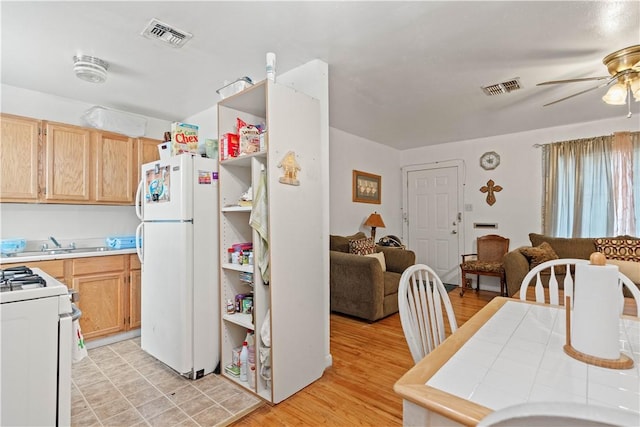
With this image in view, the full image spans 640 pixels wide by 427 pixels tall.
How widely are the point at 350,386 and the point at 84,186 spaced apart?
3.03 m

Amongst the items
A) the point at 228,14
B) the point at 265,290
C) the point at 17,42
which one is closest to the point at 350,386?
the point at 265,290

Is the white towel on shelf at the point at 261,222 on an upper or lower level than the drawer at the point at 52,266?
upper

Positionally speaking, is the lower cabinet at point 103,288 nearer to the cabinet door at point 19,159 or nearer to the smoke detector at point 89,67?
the cabinet door at point 19,159

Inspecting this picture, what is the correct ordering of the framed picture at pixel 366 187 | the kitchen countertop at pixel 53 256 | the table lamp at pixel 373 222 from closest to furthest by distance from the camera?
the kitchen countertop at pixel 53 256 < the table lamp at pixel 373 222 < the framed picture at pixel 366 187

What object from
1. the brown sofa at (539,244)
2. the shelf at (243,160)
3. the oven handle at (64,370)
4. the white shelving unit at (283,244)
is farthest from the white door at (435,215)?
the oven handle at (64,370)

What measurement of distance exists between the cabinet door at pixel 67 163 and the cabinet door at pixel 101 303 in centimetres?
81

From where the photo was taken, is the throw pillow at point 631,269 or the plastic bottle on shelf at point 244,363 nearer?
the plastic bottle on shelf at point 244,363

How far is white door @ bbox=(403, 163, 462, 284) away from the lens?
17.1 ft

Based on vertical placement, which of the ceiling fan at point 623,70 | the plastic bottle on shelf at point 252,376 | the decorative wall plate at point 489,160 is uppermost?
the ceiling fan at point 623,70

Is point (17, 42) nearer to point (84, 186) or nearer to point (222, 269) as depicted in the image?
point (84, 186)

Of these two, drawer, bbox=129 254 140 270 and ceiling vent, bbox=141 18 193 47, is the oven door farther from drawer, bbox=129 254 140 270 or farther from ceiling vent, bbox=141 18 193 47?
drawer, bbox=129 254 140 270

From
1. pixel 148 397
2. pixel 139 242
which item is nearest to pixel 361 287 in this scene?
pixel 148 397

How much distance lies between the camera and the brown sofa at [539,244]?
364 centimetres

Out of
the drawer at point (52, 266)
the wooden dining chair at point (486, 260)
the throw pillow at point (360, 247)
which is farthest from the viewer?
the wooden dining chair at point (486, 260)
